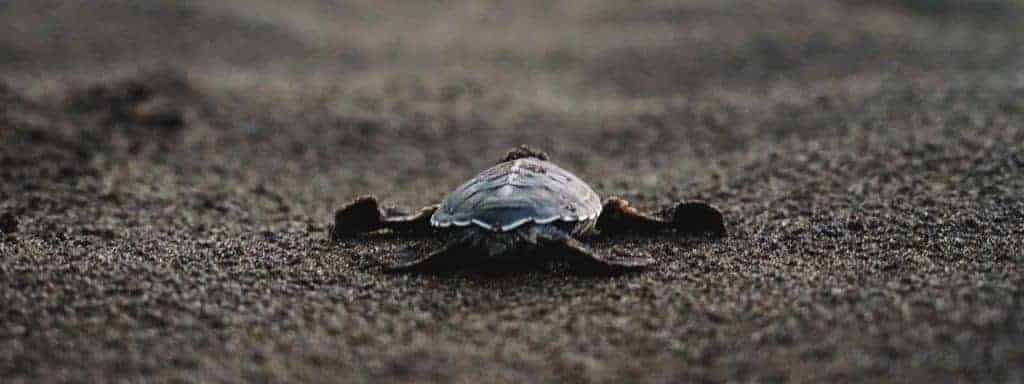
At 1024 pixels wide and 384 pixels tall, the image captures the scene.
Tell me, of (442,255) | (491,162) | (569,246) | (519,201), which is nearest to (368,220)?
(442,255)

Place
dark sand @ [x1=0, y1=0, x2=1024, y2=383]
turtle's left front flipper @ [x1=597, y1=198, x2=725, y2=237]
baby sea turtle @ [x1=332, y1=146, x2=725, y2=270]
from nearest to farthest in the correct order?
dark sand @ [x1=0, y1=0, x2=1024, y2=383], baby sea turtle @ [x1=332, y1=146, x2=725, y2=270], turtle's left front flipper @ [x1=597, y1=198, x2=725, y2=237]

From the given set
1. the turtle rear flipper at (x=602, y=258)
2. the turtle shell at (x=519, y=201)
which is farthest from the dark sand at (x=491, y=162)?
the turtle shell at (x=519, y=201)

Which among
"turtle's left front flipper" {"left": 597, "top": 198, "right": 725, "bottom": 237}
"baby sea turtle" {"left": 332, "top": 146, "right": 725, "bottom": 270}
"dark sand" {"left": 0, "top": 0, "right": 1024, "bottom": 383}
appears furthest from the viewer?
"turtle's left front flipper" {"left": 597, "top": 198, "right": 725, "bottom": 237}

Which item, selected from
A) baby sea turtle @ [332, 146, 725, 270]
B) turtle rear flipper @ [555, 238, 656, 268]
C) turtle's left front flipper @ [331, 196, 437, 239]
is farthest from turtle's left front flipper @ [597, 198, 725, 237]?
turtle's left front flipper @ [331, 196, 437, 239]

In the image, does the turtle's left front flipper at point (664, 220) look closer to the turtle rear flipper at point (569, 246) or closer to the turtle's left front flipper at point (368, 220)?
the turtle rear flipper at point (569, 246)

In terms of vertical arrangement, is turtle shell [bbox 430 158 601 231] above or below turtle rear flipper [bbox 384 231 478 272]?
above

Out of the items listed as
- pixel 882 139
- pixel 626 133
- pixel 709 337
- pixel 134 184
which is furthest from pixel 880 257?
pixel 134 184

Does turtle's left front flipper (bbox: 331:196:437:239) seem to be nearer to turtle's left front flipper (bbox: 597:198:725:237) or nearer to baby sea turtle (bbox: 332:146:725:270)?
baby sea turtle (bbox: 332:146:725:270)

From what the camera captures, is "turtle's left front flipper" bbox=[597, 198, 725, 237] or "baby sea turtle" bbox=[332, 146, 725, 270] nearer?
"baby sea turtle" bbox=[332, 146, 725, 270]
